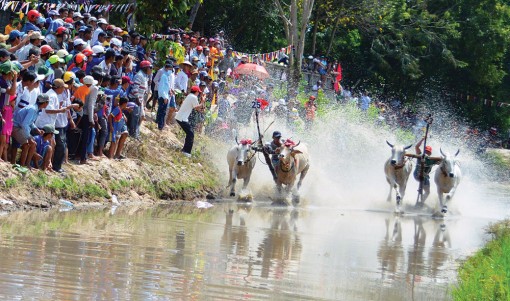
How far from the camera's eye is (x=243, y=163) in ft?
73.8

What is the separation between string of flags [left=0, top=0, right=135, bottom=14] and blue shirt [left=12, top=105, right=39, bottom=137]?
5656mm

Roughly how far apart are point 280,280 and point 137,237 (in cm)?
298

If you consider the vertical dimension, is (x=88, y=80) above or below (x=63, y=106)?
above

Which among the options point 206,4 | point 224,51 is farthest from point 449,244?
point 206,4

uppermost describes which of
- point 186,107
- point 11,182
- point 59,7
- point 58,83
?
point 59,7

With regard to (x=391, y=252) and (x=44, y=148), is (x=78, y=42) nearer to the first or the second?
(x=44, y=148)

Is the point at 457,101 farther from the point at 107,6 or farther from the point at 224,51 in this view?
the point at 107,6

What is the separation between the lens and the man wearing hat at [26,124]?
1609cm

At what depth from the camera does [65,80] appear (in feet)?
57.5

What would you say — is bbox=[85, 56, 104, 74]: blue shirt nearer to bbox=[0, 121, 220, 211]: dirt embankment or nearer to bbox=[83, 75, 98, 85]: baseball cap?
bbox=[83, 75, 98, 85]: baseball cap

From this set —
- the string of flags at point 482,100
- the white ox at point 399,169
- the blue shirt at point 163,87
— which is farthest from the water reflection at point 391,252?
the string of flags at point 482,100

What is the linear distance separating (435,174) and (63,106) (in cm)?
990

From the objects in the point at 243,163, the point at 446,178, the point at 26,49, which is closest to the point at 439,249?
the point at 243,163

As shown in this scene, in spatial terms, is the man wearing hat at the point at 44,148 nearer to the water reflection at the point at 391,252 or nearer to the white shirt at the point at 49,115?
the white shirt at the point at 49,115
